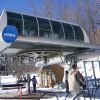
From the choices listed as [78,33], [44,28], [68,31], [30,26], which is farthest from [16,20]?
[78,33]

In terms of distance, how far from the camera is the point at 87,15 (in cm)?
5012

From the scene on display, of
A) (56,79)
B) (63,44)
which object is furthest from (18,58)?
(56,79)

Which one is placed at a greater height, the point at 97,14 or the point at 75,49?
the point at 97,14

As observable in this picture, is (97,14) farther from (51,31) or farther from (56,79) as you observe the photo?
(51,31)

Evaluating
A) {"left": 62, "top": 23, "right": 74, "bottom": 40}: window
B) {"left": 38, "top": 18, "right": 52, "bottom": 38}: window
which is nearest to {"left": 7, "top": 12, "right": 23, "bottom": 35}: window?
{"left": 38, "top": 18, "right": 52, "bottom": 38}: window

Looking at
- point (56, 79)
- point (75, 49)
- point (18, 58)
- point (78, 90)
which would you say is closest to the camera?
point (78, 90)

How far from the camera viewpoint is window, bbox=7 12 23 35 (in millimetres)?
19156

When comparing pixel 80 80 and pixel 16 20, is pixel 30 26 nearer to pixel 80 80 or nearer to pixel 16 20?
pixel 16 20

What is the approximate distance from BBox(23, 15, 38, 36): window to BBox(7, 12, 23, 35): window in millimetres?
400

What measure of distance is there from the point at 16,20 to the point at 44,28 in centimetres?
246

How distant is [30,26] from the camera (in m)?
20.3

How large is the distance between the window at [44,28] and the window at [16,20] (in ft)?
5.47

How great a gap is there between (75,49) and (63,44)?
3.32m

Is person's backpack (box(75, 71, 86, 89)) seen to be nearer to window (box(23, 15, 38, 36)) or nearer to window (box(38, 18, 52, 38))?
window (box(23, 15, 38, 36))
